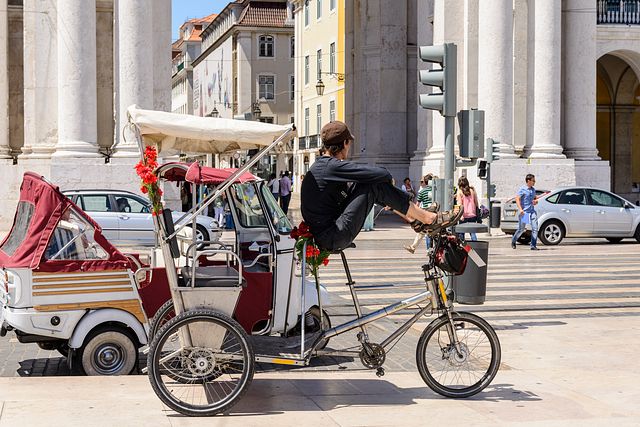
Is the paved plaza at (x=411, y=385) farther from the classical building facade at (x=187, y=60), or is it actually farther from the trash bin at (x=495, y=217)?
the classical building facade at (x=187, y=60)

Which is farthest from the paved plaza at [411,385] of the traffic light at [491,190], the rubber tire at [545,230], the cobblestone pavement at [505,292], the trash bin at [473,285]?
the traffic light at [491,190]

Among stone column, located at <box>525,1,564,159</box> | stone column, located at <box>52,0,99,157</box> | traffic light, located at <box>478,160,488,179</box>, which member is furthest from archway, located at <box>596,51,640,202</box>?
stone column, located at <box>52,0,99,157</box>

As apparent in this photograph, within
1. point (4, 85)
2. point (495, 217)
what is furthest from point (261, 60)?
point (495, 217)

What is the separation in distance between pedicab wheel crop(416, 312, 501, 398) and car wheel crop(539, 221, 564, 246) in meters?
19.6

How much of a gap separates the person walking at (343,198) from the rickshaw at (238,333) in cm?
22

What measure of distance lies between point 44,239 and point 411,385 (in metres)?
3.33

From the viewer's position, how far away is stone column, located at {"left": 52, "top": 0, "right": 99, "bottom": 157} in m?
28.8

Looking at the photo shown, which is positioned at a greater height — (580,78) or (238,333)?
(580,78)

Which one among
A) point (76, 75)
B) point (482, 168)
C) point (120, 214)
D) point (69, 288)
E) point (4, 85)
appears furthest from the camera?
point (4, 85)

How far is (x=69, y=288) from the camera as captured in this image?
387 inches

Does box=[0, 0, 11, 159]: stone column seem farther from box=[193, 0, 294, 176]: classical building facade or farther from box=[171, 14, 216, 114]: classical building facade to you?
box=[171, 14, 216, 114]: classical building facade

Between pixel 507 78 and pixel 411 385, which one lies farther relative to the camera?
pixel 507 78

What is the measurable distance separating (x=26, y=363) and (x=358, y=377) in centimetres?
331

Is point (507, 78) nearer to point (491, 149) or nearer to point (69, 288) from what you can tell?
point (491, 149)
